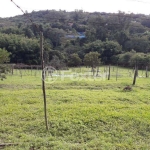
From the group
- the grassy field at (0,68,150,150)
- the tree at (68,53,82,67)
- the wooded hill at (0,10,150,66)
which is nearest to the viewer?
the grassy field at (0,68,150,150)

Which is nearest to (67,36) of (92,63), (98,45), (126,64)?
(98,45)

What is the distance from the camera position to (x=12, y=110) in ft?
25.1

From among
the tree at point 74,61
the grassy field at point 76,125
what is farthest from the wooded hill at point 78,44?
the grassy field at point 76,125

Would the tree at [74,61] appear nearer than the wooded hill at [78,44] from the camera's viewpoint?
Yes

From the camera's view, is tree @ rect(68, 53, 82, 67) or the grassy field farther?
tree @ rect(68, 53, 82, 67)

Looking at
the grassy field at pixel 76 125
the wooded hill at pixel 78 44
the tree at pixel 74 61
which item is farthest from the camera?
the wooded hill at pixel 78 44

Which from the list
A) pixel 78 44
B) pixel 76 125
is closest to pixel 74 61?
pixel 78 44

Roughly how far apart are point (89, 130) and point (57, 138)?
978mm

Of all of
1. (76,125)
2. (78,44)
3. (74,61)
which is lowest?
(76,125)

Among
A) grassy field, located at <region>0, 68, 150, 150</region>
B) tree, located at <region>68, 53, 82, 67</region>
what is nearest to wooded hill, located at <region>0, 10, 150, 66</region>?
tree, located at <region>68, 53, 82, 67</region>

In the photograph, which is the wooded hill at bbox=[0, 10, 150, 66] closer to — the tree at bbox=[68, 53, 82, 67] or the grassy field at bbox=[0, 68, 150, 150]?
the tree at bbox=[68, 53, 82, 67]

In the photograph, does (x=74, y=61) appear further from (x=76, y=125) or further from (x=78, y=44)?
(x=76, y=125)

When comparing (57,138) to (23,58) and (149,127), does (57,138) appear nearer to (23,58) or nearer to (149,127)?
(149,127)

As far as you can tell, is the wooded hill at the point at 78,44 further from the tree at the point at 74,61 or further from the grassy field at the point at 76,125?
the grassy field at the point at 76,125
